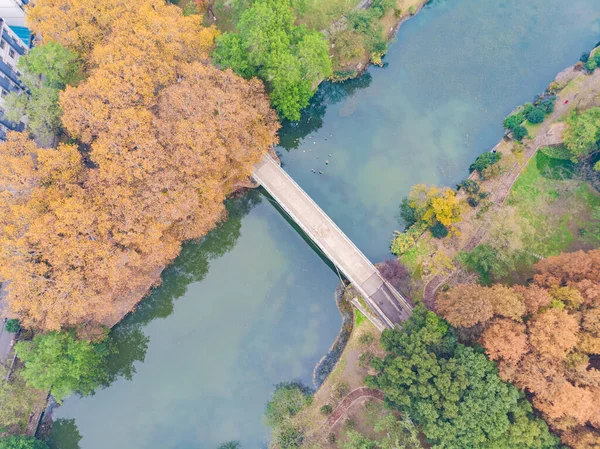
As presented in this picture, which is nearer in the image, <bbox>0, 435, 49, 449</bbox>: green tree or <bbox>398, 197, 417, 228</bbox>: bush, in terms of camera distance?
<bbox>0, 435, 49, 449</bbox>: green tree

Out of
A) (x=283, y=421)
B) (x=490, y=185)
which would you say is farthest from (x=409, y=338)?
(x=490, y=185)

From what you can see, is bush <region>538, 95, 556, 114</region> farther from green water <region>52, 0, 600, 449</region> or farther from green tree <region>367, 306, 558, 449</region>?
green tree <region>367, 306, 558, 449</region>

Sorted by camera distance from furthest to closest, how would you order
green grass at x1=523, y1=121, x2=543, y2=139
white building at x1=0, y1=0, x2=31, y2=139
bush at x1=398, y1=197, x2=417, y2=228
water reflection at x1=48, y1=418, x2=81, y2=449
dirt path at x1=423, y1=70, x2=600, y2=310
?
green grass at x1=523, y1=121, x2=543, y2=139 < bush at x1=398, y1=197, x2=417, y2=228 < dirt path at x1=423, y1=70, x2=600, y2=310 < white building at x1=0, y1=0, x2=31, y2=139 < water reflection at x1=48, y1=418, x2=81, y2=449

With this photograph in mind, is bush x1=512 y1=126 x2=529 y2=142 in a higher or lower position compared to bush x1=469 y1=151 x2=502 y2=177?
higher

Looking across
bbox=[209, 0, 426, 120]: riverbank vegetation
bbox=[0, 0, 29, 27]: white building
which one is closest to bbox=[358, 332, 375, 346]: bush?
bbox=[209, 0, 426, 120]: riverbank vegetation

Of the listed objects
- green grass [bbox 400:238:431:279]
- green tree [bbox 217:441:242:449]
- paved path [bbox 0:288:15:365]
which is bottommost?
green tree [bbox 217:441:242:449]

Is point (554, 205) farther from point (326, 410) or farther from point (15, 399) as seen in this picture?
point (15, 399)

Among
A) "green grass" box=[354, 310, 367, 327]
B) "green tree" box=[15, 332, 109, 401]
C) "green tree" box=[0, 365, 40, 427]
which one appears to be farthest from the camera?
"green grass" box=[354, 310, 367, 327]

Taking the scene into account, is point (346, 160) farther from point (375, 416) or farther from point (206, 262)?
point (375, 416)
